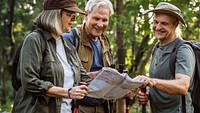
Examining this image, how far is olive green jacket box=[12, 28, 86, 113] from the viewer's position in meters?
3.63

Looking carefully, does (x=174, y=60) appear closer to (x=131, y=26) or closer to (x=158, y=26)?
(x=158, y=26)

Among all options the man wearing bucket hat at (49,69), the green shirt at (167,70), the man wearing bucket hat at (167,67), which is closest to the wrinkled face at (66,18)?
the man wearing bucket hat at (49,69)

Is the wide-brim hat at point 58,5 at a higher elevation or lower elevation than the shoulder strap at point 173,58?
higher

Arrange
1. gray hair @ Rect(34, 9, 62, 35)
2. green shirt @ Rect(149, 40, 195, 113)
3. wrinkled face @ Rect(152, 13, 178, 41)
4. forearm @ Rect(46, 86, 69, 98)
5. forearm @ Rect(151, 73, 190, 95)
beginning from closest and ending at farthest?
forearm @ Rect(46, 86, 69, 98) < gray hair @ Rect(34, 9, 62, 35) < forearm @ Rect(151, 73, 190, 95) < green shirt @ Rect(149, 40, 195, 113) < wrinkled face @ Rect(152, 13, 178, 41)

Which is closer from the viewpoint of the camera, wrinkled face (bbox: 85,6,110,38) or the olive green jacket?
the olive green jacket

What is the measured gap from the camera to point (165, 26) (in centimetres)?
436

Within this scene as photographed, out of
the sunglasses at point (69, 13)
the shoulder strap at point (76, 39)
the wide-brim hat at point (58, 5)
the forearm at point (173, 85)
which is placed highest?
the wide-brim hat at point (58, 5)

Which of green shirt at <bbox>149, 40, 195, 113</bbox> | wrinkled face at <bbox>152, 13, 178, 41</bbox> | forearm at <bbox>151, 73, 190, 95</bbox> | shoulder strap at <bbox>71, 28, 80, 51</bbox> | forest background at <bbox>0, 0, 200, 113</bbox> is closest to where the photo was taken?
forearm at <bbox>151, 73, 190, 95</bbox>

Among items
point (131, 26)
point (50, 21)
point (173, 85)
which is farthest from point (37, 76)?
point (131, 26)

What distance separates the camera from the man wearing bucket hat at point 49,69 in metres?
3.64

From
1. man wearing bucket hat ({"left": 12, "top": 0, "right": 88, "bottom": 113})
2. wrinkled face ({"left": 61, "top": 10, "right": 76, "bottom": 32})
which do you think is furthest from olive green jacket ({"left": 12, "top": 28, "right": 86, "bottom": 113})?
wrinkled face ({"left": 61, "top": 10, "right": 76, "bottom": 32})

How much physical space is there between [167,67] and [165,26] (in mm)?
443

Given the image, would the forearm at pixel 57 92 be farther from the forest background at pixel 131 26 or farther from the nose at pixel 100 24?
the forest background at pixel 131 26

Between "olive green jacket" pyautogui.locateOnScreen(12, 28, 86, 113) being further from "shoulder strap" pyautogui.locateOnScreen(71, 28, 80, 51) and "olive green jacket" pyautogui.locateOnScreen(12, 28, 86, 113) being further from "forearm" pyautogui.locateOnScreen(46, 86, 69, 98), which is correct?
"shoulder strap" pyautogui.locateOnScreen(71, 28, 80, 51)
